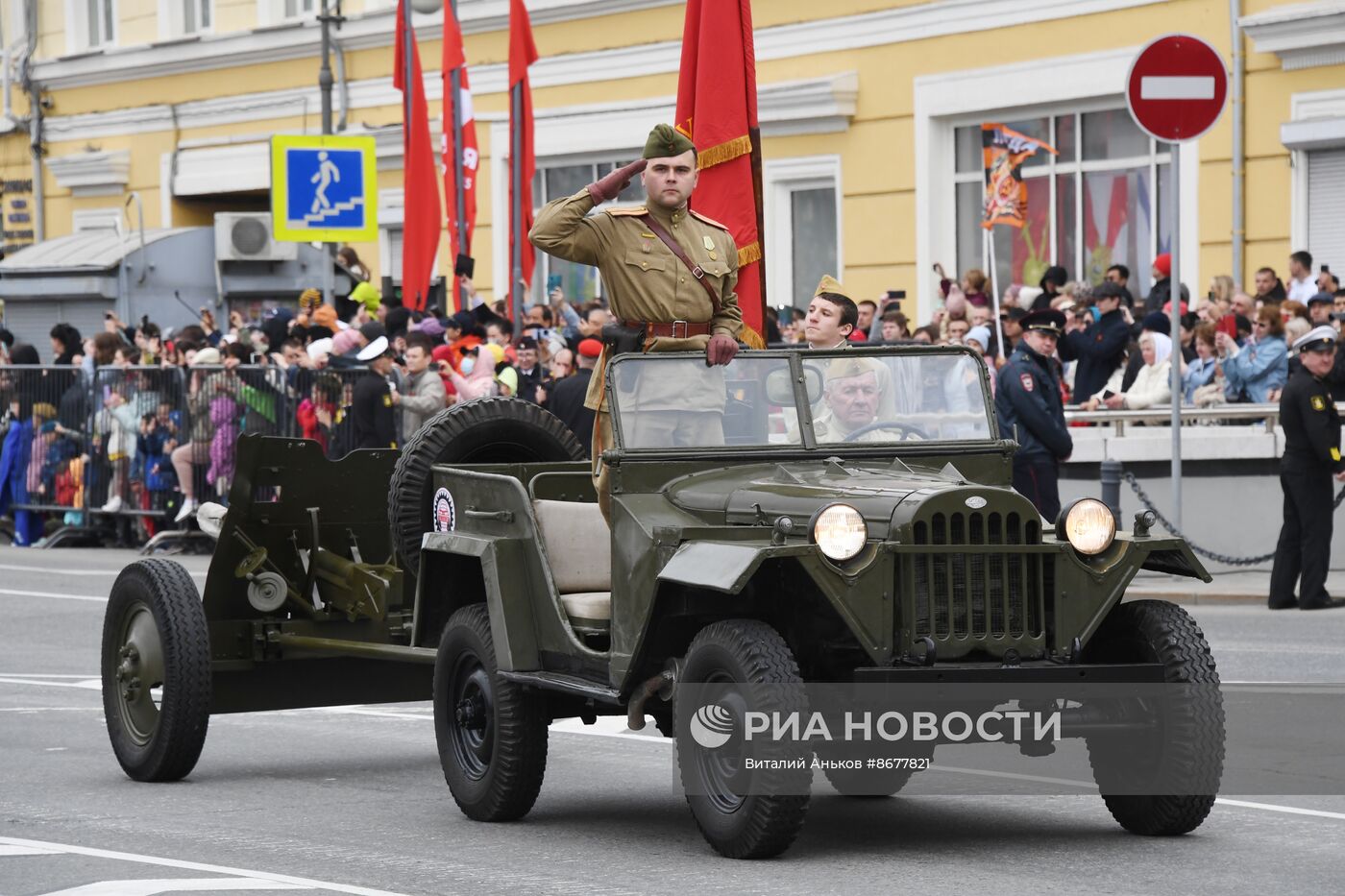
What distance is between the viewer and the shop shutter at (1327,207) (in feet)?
69.0

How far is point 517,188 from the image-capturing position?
23812 millimetres

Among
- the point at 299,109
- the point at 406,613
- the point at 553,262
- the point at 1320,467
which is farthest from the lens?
the point at 299,109

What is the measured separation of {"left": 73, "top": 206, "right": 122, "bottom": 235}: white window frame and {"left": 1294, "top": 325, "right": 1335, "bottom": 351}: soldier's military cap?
2389 centimetres

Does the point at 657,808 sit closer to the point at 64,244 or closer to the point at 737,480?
the point at 737,480

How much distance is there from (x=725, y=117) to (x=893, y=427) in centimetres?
725

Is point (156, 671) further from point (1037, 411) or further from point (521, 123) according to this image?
point (521, 123)

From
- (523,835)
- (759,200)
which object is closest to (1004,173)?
(759,200)

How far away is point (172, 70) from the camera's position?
35.7 m

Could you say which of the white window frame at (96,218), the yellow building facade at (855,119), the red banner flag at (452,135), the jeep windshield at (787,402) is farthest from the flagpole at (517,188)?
the jeep windshield at (787,402)

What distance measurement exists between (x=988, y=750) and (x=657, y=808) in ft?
6.92

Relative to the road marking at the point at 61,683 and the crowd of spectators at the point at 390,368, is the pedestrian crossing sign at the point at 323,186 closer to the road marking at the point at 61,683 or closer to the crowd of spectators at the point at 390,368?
the crowd of spectators at the point at 390,368

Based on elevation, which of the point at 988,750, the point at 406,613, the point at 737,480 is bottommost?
the point at 988,750

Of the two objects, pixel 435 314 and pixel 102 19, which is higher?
pixel 102 19

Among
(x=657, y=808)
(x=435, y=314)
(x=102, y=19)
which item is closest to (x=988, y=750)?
(x=657, y=808)
